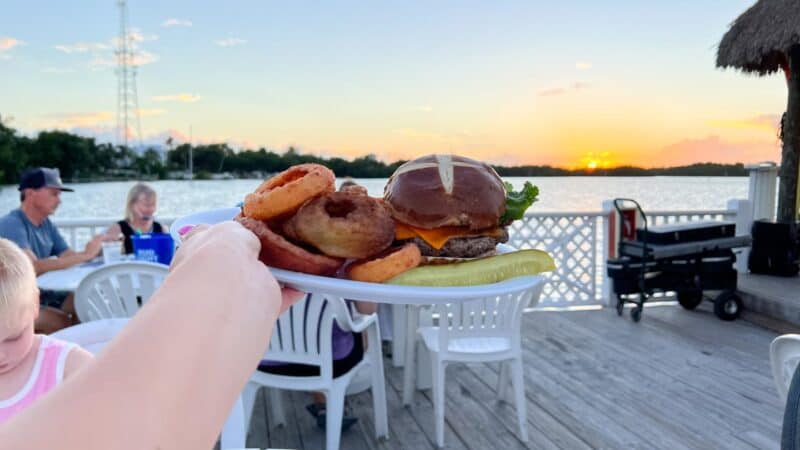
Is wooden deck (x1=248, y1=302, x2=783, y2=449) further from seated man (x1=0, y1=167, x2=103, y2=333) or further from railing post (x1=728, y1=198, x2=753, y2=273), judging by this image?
railing post (x1=728, y1=198, x2=753, y2=273)

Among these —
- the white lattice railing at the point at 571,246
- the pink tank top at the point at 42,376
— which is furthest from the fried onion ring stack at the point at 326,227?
the white lattice railing at the point at 571,246

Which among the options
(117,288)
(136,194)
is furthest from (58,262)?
(117,288)

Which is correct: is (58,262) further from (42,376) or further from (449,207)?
(449,207)

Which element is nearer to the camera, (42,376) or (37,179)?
(42,376)

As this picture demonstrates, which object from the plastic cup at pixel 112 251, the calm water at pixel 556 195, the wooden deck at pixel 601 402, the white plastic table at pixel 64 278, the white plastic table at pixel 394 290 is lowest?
the wooden deck at pixel 601 402

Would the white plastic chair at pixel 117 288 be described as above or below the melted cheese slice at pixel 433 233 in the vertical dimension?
below

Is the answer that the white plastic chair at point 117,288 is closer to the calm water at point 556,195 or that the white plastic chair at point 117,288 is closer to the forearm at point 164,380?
the forearm at point 164,380
